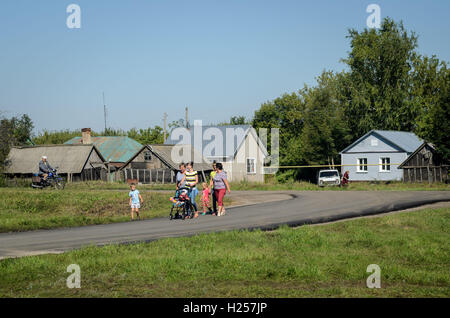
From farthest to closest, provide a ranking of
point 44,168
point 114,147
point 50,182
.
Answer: point 114,147 < point 50,182 < point 44,168

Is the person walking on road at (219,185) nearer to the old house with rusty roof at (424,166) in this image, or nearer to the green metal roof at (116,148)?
the old house with rusty roof at (424,166)

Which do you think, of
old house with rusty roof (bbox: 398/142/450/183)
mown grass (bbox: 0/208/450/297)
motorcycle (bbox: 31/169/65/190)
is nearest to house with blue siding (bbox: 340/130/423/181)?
old house with rusty roof (bbox: 398/142/450/183)

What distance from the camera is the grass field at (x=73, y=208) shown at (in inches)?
758

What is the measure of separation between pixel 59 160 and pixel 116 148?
14834mm

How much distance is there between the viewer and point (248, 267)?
8953mm

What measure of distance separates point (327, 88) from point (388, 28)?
10.4 meters

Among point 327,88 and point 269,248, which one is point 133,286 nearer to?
point 269,248

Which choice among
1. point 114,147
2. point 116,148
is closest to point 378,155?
point 116,148

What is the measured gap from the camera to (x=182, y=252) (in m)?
10.4

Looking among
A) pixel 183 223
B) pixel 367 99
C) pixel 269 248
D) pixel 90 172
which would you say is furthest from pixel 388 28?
pixel 269 248

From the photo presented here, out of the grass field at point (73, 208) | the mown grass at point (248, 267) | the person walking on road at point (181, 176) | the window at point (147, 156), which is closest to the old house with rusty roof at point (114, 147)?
the window at point (147, 156)

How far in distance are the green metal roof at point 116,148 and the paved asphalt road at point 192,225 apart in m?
50.5

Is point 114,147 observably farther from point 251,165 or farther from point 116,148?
point 251,165

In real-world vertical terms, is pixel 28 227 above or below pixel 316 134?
below
